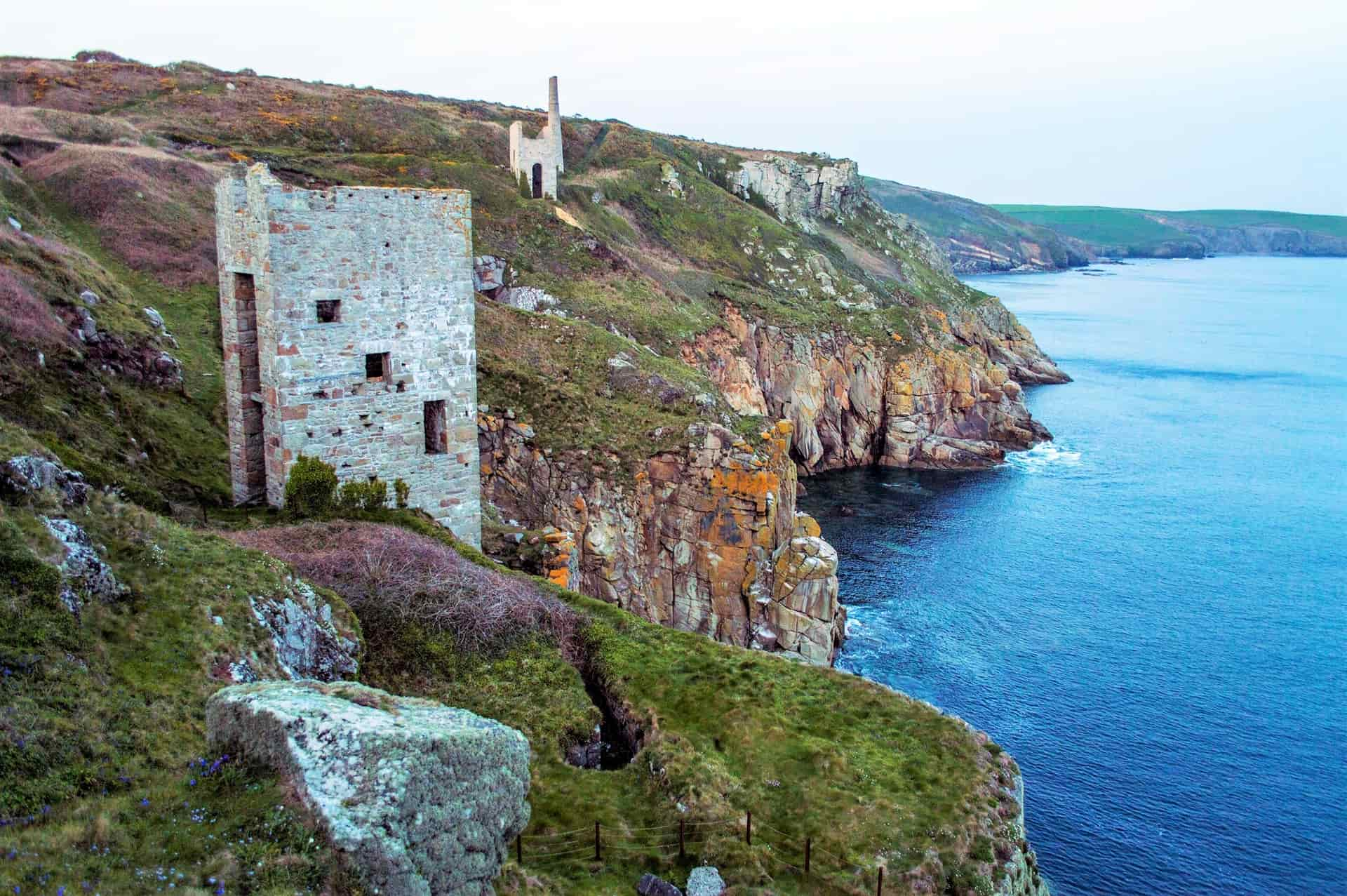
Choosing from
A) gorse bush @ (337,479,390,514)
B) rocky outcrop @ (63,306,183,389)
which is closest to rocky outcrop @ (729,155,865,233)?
rocky outcrop @ (63,306,183,389)

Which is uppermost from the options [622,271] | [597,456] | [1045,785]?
[622,271]

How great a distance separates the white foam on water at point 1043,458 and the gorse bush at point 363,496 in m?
63.3

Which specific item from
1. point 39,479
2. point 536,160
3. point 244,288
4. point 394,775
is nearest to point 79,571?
point 39,479

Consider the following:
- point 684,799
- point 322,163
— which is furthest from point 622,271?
point 684,799

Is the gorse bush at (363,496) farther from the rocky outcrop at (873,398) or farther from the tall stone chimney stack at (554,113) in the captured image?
the tall stone chimney stack at (554,113)

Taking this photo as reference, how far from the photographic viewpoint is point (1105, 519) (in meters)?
64.4

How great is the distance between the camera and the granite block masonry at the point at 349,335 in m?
23.7

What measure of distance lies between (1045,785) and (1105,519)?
3408 centimetres

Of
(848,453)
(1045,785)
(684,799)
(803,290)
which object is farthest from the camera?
(803,290)

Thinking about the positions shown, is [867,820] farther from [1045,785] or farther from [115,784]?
[1045,785]

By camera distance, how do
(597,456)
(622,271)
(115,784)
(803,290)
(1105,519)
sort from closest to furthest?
(115,784) < (597,456) < (1105,519) < (622,271) < (803,290)

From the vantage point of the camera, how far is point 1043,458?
81.9 meters

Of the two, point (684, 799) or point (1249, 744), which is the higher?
point (684, 799)

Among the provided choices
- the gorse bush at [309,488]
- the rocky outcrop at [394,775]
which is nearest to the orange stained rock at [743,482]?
the gorse bush at [309,488]
